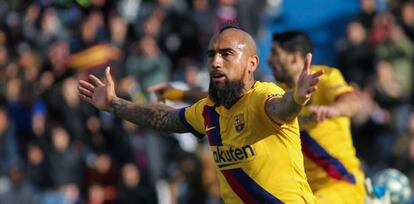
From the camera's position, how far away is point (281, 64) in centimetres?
1003

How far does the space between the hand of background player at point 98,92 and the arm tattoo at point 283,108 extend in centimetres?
192

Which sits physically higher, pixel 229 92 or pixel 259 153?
pixel 229 92

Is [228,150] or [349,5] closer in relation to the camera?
[228,150]

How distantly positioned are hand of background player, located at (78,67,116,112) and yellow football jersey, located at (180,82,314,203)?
1.33 m

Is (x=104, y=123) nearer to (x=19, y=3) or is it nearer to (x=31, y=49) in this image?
(x=31, y=49)

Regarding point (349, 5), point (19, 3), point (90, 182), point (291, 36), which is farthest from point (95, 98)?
point (19, 3)

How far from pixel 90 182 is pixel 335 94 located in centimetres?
770

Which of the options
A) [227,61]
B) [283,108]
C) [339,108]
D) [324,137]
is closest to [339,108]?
[339,108]

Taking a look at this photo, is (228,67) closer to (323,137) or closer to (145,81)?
(323,137)


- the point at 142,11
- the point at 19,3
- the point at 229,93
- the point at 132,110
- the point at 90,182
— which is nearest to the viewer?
the point at 229,93

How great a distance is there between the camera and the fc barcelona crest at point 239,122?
25.3 feet

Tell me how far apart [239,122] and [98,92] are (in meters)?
1.67

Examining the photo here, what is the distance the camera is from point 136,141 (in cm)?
1733

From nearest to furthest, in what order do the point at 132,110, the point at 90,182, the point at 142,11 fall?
the point at 132,110 → the point at 90,182 → the point at 142,11
